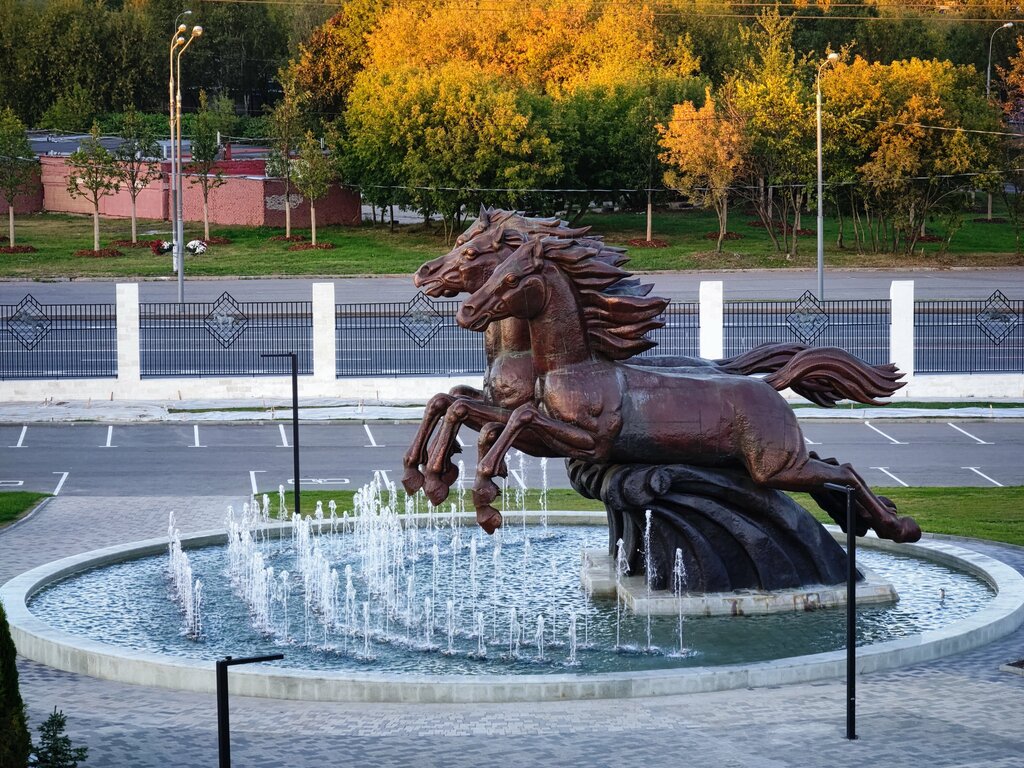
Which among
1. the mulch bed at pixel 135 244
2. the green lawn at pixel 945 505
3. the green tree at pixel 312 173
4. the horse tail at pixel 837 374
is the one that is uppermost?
the green tree at pixel 312 173

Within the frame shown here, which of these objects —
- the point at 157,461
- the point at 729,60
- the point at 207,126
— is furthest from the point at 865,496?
the point at 729,60

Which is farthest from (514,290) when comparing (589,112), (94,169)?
(589,112)

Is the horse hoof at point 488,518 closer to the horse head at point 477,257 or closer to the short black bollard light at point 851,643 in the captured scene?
the horse head at point 477,257

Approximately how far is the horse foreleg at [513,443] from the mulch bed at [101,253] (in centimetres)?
4445

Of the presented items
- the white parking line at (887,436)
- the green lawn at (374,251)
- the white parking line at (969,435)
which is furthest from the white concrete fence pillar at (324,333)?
the green lawn at (374,251)

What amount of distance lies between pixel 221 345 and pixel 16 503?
13667mm

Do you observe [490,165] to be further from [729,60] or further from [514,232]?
[514,232]

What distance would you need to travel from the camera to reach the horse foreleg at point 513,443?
14.1 meters

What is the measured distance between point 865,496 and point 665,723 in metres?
4.34

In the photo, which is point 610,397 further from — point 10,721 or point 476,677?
point 10,721

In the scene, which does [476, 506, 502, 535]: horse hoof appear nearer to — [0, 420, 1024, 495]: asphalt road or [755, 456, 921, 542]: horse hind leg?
[755, 456, 921, 542]: horse hind leg

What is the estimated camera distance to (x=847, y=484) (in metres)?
15.2

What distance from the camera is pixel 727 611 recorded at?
15.2 m

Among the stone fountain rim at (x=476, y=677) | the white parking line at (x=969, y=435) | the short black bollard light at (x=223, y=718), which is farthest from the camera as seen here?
the white parking line at (x=969, y=435)
